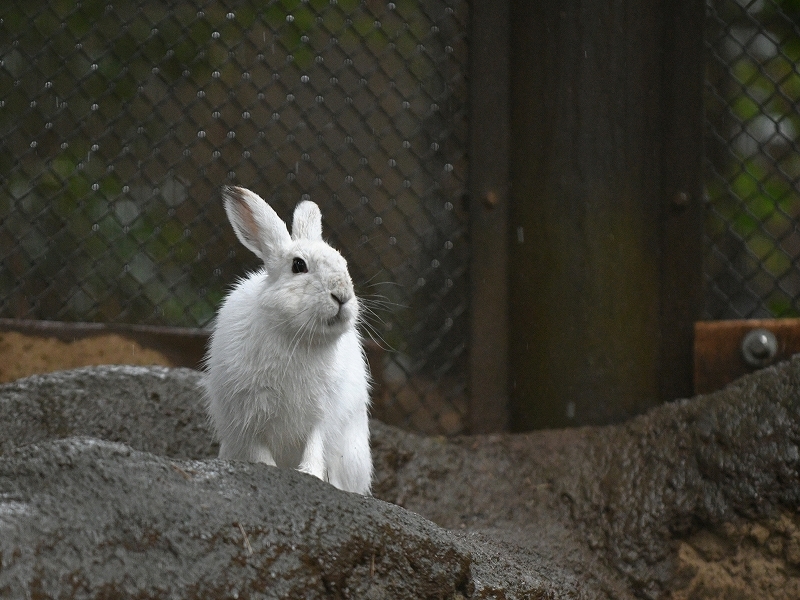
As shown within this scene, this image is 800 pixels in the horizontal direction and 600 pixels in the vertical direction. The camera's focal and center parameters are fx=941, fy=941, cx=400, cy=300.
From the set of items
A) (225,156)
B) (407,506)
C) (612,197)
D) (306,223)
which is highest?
(225,156)

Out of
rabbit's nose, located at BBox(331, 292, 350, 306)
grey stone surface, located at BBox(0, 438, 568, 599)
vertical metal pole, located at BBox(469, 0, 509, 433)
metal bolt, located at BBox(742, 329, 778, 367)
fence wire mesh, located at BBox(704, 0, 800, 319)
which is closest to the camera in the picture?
grey stone surface, located at BBox(0, 438, 568, 599)

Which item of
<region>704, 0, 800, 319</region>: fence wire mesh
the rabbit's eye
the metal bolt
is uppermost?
the rabbit's eye

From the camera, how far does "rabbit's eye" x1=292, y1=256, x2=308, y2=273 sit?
10.7 ft

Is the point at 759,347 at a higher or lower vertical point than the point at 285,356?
lower

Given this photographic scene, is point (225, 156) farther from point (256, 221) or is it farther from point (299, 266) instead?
point (299, 266)

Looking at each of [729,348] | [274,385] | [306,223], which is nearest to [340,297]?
[274,385]

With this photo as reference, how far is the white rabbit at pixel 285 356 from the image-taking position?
10.4ft

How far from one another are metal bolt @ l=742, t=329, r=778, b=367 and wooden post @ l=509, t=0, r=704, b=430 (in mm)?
271

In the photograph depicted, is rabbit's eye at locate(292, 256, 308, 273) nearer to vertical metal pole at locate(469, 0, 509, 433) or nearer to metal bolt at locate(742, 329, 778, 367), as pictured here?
vertical metal pole at locate(469, 0, 509, 433)

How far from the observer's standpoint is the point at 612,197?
A: 4.57 metres

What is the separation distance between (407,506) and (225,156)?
2.28m

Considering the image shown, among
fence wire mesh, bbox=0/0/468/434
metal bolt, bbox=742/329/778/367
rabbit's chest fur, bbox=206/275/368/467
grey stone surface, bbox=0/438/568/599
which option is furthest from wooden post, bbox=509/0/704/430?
grey stone surface, bbox=0/438/568/599

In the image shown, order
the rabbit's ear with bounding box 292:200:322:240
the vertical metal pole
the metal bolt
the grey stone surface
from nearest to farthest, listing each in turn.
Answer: the grey stone surface → the rabbit's ear with bounding box 292:200:322:240 → the metal bolt → the vertical metal pole

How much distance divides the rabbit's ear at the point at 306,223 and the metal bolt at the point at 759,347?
86.7 inches
